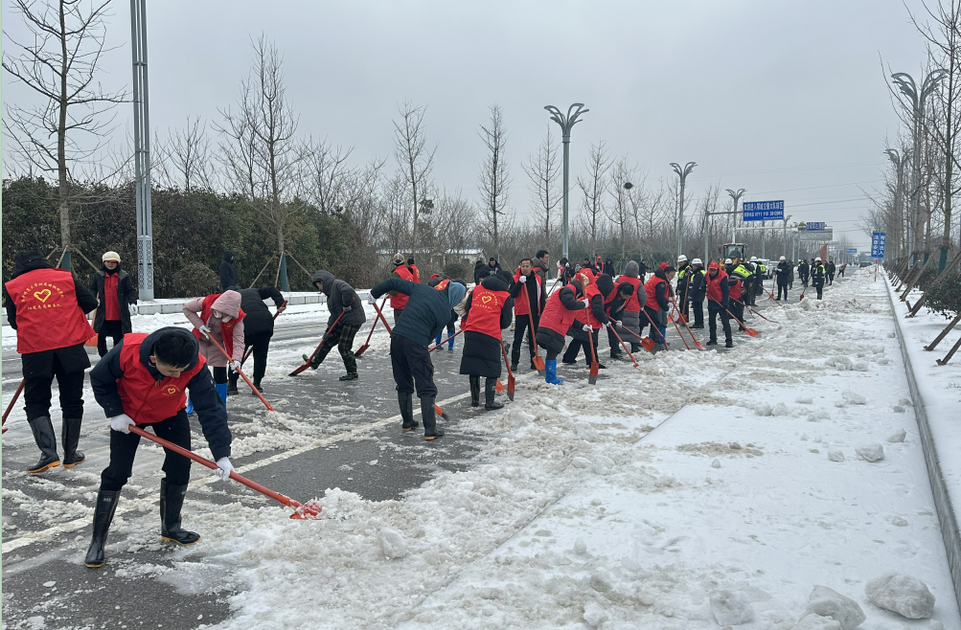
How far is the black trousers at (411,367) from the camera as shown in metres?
6.31

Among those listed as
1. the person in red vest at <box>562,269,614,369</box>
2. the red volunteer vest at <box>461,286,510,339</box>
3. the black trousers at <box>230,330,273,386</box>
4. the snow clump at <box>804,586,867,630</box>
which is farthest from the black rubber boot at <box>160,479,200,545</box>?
the person in red vest at <box>562,269,614,369</box>

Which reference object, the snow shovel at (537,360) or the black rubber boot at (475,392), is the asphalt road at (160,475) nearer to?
the black rubber boot at (475,392)

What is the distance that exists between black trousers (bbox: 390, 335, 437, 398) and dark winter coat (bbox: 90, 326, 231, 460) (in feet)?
8.24

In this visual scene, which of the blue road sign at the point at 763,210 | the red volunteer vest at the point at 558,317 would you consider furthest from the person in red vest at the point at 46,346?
the blue road sign at the point at 763,210

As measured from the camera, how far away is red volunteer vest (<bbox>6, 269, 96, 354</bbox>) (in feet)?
17.3

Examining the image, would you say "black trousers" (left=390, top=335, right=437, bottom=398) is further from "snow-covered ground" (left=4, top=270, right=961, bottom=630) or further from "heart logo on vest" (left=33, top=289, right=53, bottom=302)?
"heart logo on vest" (left=33, top=289, right=53, bottom=302)

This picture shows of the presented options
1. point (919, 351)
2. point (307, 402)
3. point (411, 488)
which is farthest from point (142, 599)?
point (919, 351)

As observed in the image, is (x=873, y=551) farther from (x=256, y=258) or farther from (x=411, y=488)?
(x=256, y=258)

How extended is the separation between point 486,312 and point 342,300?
2535 mm

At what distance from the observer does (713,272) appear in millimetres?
12781

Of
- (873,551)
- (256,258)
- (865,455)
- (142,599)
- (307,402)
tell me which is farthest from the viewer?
(256,258)

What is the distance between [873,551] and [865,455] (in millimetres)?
1769

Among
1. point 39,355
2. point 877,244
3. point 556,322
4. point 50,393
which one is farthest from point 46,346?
point 877,244

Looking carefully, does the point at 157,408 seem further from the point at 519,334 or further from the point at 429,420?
the point at 519,334
